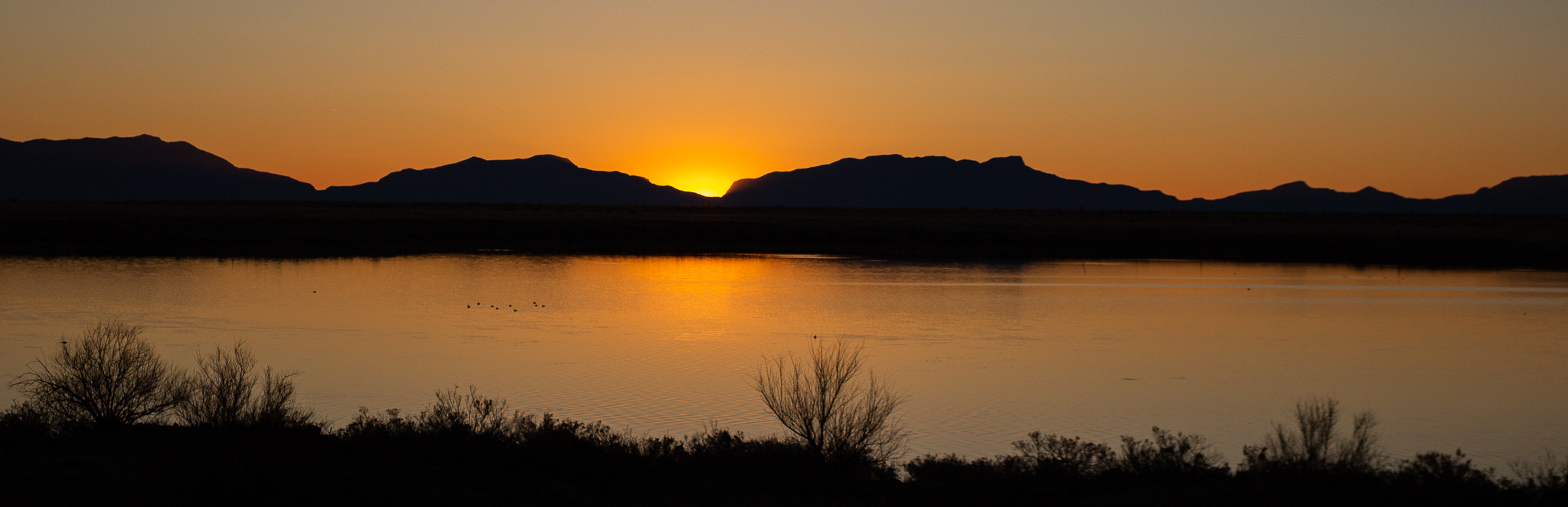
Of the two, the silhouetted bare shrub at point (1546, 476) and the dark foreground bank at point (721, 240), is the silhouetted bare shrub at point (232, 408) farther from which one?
the dark foreground bank at point (721, 240)

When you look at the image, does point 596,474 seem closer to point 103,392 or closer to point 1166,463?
→ point 1166,463

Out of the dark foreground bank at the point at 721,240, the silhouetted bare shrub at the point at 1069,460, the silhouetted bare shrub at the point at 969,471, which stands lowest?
the silhouetted bare shrub at the point at 969,471

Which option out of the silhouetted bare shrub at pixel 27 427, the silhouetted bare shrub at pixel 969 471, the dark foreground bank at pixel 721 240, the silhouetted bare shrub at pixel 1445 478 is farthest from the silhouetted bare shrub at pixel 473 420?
the dark foreground bank at pixel 721 240

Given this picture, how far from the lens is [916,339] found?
61.5 feet

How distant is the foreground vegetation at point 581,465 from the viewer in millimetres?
7457

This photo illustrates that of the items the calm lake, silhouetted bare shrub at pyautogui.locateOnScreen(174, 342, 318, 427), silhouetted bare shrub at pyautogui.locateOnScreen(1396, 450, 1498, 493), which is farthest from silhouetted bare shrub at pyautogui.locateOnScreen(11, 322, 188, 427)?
silhouetted bare shrub at pyautogui.locateOnScreen(1396, 450, 1498, 493)

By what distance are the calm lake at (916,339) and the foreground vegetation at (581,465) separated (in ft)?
6.11

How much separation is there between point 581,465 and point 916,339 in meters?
10.7

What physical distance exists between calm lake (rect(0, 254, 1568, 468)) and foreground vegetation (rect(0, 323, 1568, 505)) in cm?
186

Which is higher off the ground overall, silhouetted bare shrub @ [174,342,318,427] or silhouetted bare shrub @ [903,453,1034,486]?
silhouetted bare shrub @ [174,342,318,427]

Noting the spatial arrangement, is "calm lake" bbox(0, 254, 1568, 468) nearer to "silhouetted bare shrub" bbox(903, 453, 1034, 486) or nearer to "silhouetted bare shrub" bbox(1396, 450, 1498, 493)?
"silhouetted bare shrub" bbox(903, 453, 1034, 486)

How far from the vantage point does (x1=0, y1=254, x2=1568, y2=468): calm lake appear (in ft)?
41.4

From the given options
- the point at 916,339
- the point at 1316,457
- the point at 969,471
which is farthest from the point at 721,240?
the point at 1316,457

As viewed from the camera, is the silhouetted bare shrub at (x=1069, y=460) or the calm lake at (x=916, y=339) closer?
the silhouetted bare shrub at (x=1069, y=460)
